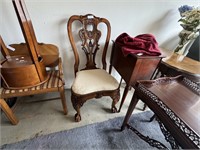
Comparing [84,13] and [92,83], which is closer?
[92,83]

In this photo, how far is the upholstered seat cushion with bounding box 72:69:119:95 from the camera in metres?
1.16

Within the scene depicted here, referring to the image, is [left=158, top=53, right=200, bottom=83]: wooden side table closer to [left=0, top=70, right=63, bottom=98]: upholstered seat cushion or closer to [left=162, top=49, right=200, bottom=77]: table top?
[left=162, top=49, right=200, bottom=77]: table top

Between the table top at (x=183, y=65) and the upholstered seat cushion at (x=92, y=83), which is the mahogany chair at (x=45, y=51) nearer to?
the upholstered seat cushion at (x=92, y=83)

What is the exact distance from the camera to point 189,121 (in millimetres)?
718

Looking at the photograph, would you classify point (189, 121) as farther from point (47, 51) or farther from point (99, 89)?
point (47, 51)

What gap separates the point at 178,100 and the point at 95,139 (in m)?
0.83

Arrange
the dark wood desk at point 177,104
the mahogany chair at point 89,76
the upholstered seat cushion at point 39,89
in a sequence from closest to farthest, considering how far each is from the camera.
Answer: the dark wood desk at point 177,104 < the upholstered seat cushion at point 39,89 < the mahogany chair at point 89,76

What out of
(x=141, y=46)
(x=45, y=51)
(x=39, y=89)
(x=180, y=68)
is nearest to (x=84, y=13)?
(x=45, y=51)

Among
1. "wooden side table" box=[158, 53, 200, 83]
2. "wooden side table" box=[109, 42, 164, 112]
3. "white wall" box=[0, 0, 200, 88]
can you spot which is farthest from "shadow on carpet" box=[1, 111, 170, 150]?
"white wall" box=[0, 0, 200, 88]

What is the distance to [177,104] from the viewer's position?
83 cm

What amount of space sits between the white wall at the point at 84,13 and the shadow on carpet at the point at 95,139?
752mm

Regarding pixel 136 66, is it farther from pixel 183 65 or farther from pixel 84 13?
pixel 84 13

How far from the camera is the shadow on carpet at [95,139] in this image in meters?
1.16

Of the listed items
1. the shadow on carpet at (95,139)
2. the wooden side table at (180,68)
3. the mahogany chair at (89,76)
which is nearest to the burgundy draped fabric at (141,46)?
the wooden side table at (180,68)
